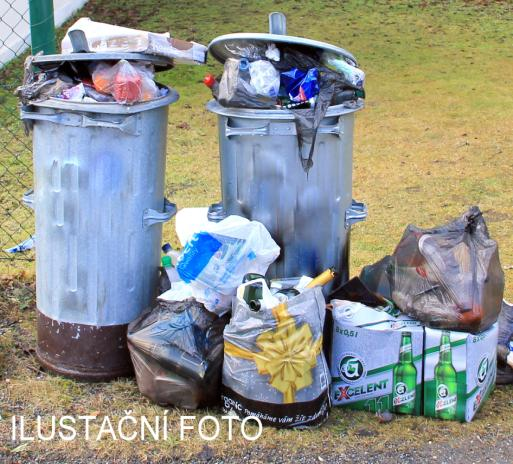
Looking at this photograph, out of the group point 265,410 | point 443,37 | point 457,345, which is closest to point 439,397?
point 457,345

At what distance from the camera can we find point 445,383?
321 centimetres

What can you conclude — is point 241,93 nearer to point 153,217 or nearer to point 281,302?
point 153,217

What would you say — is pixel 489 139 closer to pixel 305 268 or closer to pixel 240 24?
pixel 305 268

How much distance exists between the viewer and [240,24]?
441 inches

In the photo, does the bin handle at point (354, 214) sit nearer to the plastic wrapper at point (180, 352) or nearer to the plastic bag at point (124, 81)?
the plastic wrapper at point (180, 352)

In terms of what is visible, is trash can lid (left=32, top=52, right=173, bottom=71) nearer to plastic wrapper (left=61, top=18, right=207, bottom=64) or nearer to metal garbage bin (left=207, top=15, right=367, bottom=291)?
plastic wrapper (left=61, top=18, right=207, bottom=64)

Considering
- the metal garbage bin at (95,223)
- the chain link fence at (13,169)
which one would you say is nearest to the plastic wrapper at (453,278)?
Answer: the metal garbage bin at (95,223)

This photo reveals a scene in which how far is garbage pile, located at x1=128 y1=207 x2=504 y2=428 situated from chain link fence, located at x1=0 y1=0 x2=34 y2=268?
1758 mm

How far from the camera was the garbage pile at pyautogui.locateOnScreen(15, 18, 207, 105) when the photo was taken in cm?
314

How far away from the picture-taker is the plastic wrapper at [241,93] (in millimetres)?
3242

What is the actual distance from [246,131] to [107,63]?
2.06ft

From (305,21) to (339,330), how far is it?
901 cm

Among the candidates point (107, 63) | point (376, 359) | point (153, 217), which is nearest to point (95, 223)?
point (153, 217)

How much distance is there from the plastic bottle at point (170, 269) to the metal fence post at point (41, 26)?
131 cm
